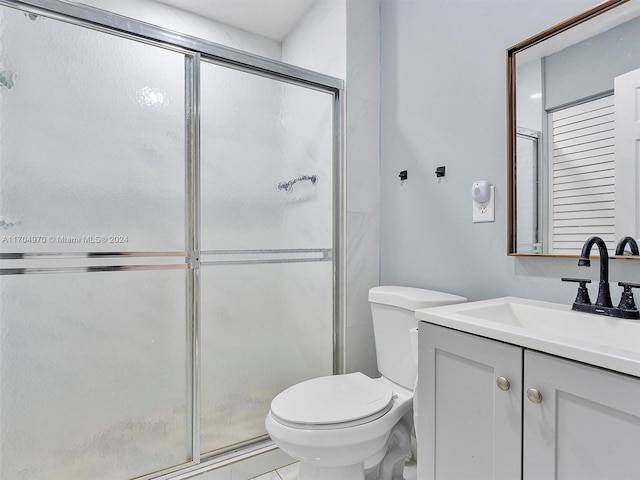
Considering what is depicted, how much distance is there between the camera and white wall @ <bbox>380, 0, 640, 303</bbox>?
4.27 feet

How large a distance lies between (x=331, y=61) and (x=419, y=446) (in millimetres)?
1825

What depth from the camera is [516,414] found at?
2.66ft

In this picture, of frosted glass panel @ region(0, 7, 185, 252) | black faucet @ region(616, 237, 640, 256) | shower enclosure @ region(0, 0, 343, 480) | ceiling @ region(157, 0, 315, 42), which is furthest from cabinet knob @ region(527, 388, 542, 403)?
ceiling @ region(157, 0, 315, 42)

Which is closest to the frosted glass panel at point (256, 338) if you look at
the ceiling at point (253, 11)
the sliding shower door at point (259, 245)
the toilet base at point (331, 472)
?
the sliding shower door at point (259, 245)

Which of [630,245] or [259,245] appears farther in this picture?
[259,245]

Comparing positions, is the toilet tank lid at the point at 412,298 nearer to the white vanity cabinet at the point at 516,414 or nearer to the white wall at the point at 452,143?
the white wall at the point at 452,143

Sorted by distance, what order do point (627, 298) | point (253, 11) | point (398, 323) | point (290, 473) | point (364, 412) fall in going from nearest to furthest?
point (627, 298)
point (364, 412)
point (398, 323)
point (290, 473)
point (253, 11)

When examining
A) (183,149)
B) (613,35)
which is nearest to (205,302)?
(183,149)

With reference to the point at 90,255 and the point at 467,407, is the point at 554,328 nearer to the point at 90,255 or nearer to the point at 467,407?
the point at 467,407

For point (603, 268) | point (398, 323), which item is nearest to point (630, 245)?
point (603, 268)

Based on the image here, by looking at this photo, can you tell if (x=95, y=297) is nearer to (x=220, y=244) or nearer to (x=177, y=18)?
(x=220, y=244)

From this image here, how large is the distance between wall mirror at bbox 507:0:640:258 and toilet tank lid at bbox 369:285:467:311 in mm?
294

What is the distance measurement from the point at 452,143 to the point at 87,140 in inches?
56.5

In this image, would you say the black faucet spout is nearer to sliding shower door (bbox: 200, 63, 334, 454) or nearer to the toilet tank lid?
the toilet tank lid
